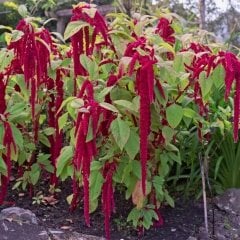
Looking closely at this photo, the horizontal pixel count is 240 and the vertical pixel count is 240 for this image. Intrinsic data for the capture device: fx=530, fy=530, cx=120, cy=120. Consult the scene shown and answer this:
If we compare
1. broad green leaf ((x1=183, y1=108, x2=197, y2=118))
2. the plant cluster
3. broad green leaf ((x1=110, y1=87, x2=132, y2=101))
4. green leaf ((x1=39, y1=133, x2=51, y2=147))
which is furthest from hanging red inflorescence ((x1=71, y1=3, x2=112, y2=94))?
green leaf ((x1=39, y1=133, x2=51, y2=147))

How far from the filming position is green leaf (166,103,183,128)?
180cm

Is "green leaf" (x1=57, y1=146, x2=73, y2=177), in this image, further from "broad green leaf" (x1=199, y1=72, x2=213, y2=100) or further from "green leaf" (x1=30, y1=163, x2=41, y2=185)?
"broad green leaf" (x1=199, y1=72, x2=213, y2=100)

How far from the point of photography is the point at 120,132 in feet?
5.49

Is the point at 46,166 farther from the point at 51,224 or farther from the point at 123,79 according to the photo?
the point at 123,79

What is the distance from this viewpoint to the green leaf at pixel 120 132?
1.67 meters

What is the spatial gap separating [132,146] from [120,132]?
119 mm

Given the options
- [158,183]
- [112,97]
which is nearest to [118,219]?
[158,183]

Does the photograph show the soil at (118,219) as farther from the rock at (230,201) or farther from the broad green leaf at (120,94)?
the broad green leaf at (120,94)

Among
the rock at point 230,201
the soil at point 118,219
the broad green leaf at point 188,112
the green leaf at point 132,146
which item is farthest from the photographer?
the rock at point 230,201

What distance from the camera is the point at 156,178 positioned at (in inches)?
78.5

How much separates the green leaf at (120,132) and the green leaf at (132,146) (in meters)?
0.09

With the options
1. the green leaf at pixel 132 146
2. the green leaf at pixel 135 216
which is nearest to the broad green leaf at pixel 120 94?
the green leaf at pixel 132 146

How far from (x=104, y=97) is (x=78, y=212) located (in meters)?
0.68

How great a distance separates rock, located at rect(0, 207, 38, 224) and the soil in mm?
70
